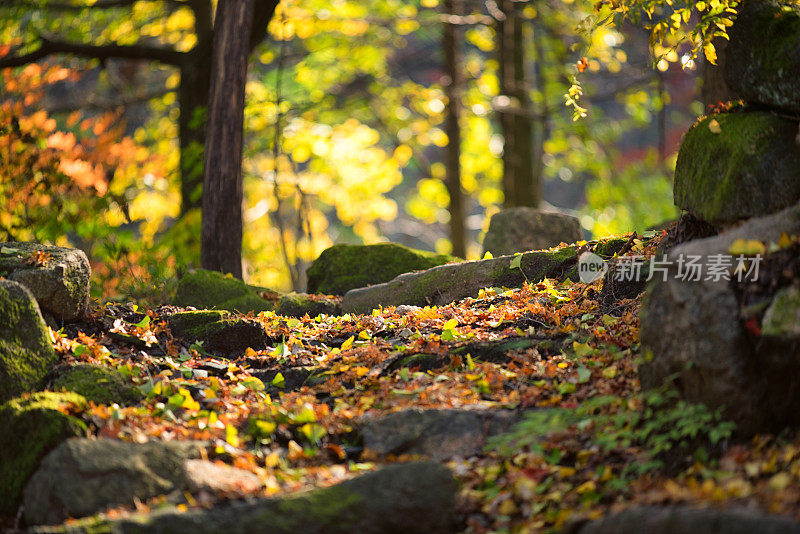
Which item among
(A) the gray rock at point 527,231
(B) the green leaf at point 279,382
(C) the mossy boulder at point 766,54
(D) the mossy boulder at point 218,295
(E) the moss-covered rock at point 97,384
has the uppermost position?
(C) the mossy boulder at point 766,54

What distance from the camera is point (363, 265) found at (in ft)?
26.7

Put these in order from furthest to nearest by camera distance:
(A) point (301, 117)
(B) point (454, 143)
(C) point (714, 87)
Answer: (A) point (301, 117)
(B) point (454, 143)
(C) point (714, 87)

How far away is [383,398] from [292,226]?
19.1m

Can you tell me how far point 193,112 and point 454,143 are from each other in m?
4.92

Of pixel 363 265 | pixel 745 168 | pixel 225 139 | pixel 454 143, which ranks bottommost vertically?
pixel 363 265

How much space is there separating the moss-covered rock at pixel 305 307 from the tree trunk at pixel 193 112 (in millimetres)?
3668

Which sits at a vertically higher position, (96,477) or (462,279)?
(462,279)

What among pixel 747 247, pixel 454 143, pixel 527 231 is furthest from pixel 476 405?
pixel 454 143

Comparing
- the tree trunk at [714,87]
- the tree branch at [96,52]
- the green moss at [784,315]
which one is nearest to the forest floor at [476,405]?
the green moss at [784,315]

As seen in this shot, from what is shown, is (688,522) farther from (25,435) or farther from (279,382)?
(25,435)

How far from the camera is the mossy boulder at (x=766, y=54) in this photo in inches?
174

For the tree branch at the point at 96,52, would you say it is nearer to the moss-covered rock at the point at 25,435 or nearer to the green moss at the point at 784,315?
the moss-covered rock at the point at 25,435

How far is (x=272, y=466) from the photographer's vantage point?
3.54 metres

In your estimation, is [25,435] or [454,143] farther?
[454,143]
